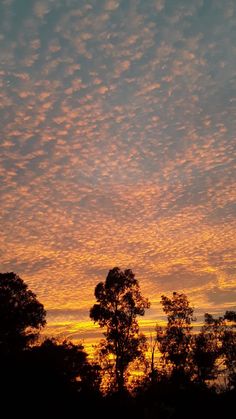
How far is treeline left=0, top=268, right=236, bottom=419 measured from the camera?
32500 millimetres

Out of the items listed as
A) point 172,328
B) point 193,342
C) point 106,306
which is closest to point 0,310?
point 106,306

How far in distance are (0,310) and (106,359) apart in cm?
1303

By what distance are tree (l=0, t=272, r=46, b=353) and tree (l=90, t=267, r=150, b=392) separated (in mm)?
7366

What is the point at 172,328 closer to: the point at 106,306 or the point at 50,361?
the point at 106,306

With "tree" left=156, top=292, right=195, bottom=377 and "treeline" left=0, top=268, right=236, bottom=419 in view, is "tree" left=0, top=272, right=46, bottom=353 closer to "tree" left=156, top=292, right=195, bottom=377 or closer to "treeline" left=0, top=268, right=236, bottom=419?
"treeline" left=0, top=268, right=236, bottom=419

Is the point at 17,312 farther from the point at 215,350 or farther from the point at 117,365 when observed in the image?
the point at 215,350

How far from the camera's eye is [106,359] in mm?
47969

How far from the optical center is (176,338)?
5728cm

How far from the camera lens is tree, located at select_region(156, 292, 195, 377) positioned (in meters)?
56.8

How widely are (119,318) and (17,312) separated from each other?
1175 centimetres

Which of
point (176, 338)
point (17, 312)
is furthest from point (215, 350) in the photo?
point (17, 312)

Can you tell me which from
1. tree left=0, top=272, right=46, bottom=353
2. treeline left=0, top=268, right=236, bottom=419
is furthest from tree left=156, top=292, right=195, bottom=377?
tree left=0, top=272, right=46, bottom=353

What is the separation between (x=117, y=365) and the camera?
46375 millimetres

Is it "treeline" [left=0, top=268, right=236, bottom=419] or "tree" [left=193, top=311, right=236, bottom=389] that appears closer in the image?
"treeline" [left=0, top=268, right=236, bottom=419]
